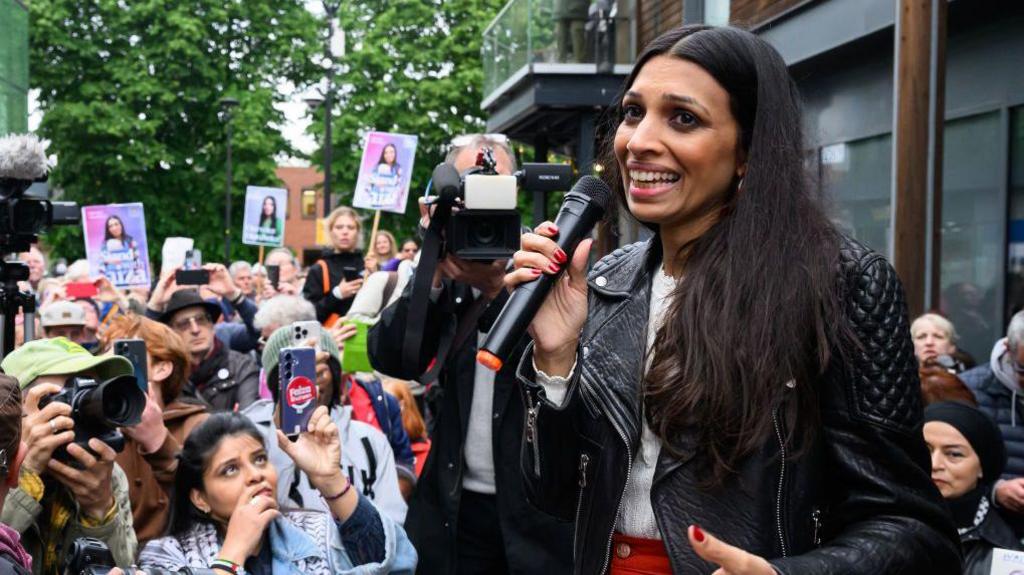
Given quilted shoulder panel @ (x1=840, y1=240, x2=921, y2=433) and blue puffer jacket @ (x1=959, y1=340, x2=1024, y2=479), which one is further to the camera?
blue puffer jacket @ (x1=959, y1=340, x2=1024, y2=479)

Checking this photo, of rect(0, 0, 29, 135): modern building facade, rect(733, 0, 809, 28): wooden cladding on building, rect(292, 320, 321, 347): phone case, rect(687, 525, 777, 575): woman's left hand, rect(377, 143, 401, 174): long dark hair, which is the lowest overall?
rect(687, 525, 777, 575): woman's left hand

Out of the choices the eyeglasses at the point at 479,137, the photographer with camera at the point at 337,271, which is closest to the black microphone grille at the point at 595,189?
the eyeglasses at the point at 479,137

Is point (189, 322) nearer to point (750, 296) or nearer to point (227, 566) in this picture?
point (227, 566)

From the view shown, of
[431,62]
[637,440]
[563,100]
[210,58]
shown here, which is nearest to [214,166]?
[210,58]

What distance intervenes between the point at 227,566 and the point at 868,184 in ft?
28.5

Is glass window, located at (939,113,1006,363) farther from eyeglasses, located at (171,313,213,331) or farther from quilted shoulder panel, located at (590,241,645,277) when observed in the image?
quilted shoulder panel, located at (590,241,645,277)

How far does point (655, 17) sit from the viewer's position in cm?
1620

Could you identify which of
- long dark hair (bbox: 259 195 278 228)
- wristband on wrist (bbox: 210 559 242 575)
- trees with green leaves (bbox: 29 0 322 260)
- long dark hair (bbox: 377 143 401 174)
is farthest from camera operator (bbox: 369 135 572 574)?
trees with green leaves (bbox: 29 0 322 260)

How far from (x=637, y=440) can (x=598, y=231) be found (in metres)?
1.13

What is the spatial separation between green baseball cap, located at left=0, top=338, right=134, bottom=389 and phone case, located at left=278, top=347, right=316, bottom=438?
511mm

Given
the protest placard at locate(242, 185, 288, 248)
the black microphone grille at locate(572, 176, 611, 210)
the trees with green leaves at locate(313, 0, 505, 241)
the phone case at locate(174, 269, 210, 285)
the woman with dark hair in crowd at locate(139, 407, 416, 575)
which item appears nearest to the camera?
the black microphone grille at locate(572, 176, 611, 210)

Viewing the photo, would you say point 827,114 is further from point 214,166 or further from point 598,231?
point 214,166

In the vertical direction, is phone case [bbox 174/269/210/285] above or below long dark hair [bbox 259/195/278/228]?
below

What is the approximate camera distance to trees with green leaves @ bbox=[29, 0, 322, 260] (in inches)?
1359
